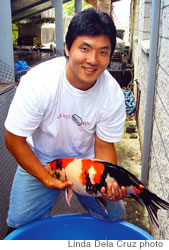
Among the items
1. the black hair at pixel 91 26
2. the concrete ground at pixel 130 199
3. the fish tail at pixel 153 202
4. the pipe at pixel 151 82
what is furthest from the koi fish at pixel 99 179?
the pipe at pixel 151 82

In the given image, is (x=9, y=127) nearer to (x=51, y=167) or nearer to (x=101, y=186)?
(x=51, y=167)

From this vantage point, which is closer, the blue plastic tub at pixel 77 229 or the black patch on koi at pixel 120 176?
the black patch on koi at pixel 120 176

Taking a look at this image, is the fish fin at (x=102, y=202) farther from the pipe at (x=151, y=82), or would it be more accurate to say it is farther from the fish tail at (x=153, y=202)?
the pipe at (x=151, y=82)

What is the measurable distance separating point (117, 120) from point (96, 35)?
0.61m

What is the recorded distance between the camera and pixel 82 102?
196cm

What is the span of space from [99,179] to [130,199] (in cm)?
194

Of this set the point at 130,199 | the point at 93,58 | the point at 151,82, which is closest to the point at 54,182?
the point at 93,58

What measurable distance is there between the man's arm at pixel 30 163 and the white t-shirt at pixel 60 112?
0.33 ft

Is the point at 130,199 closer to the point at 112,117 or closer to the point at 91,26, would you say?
the point at 112,117

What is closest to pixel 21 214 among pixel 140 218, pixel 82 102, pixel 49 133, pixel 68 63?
pixel 49 133

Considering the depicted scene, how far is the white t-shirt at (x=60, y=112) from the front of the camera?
6.08ft

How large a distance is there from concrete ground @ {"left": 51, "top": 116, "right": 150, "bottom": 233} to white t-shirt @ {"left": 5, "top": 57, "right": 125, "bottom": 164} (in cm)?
140

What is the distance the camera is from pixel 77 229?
7.25 ft

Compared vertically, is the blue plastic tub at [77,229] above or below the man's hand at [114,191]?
below
